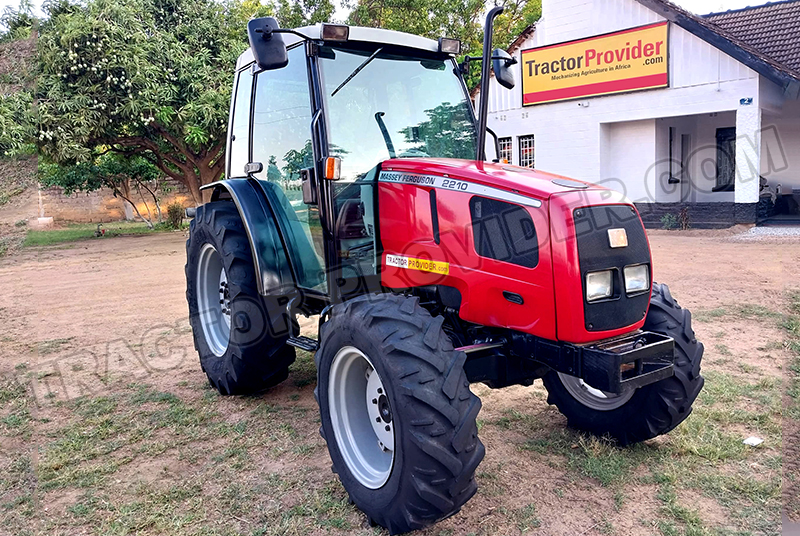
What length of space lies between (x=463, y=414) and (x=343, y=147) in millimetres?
1886

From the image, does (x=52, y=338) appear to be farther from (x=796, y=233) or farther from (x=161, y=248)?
(x=796, y=233)

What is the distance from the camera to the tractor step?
155 inches

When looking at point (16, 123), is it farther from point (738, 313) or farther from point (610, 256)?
point (610, 256)

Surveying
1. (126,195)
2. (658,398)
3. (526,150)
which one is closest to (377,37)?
(658,398)

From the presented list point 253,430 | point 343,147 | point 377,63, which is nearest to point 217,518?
point 253,430

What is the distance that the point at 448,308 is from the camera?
3.54m

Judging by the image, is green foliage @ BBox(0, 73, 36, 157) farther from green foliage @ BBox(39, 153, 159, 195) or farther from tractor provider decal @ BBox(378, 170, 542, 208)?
tractor provider decal @ BBox(378, 170, 542, 208)

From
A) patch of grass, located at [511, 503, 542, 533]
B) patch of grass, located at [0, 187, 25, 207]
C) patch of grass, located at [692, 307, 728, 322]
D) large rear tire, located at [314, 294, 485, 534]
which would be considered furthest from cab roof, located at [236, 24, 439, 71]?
patch of grass, located at [0, 187, 25, 207]

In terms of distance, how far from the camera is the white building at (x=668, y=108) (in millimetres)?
14695

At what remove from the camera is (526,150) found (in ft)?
61.6

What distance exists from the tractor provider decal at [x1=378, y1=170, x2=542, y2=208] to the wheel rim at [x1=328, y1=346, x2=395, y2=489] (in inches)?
39.7

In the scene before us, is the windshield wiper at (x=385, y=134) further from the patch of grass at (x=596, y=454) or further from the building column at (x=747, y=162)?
the building column at (x=747, y=162)

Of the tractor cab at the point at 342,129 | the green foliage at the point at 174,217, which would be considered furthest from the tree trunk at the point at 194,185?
the tractor cab at the point at 342,129

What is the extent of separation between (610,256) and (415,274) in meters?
1.06
